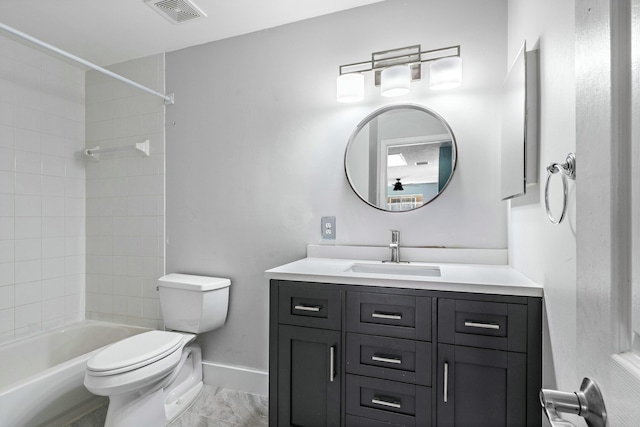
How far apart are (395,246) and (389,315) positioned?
0.53 m

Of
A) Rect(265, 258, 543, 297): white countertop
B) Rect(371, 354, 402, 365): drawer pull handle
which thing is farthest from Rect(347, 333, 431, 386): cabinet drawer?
Rect(265, 258, 543, 297): white countertop

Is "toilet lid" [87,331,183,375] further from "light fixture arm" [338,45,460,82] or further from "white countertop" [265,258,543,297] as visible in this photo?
"light fixture arm" [338,45,460,82]

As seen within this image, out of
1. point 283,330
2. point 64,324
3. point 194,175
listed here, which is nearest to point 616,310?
point 283,330

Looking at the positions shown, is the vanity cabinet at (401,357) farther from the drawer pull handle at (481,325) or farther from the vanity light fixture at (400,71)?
the vanity light fixture at (400,71)

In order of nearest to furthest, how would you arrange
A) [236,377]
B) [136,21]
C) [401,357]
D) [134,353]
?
[401,357], [134,353], [136,21], [236,377]

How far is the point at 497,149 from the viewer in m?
1.78

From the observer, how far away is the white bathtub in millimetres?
1585

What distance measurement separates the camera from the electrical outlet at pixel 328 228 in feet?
6.77

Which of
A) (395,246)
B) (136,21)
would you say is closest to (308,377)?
(395,246)

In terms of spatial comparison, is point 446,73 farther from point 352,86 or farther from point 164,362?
point 164,362

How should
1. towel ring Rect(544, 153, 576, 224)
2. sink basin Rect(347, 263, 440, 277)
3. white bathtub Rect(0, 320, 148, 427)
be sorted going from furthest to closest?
sink basin Rect(347, 263, 440, 277), white bathtub Rect(0, 320, 148, 427), towel ring Rect(544, 153, 576, 224)

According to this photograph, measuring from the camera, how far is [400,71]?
183 centimetres

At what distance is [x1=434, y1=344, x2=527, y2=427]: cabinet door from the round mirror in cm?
87

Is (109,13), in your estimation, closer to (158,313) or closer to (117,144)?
(117,144)
